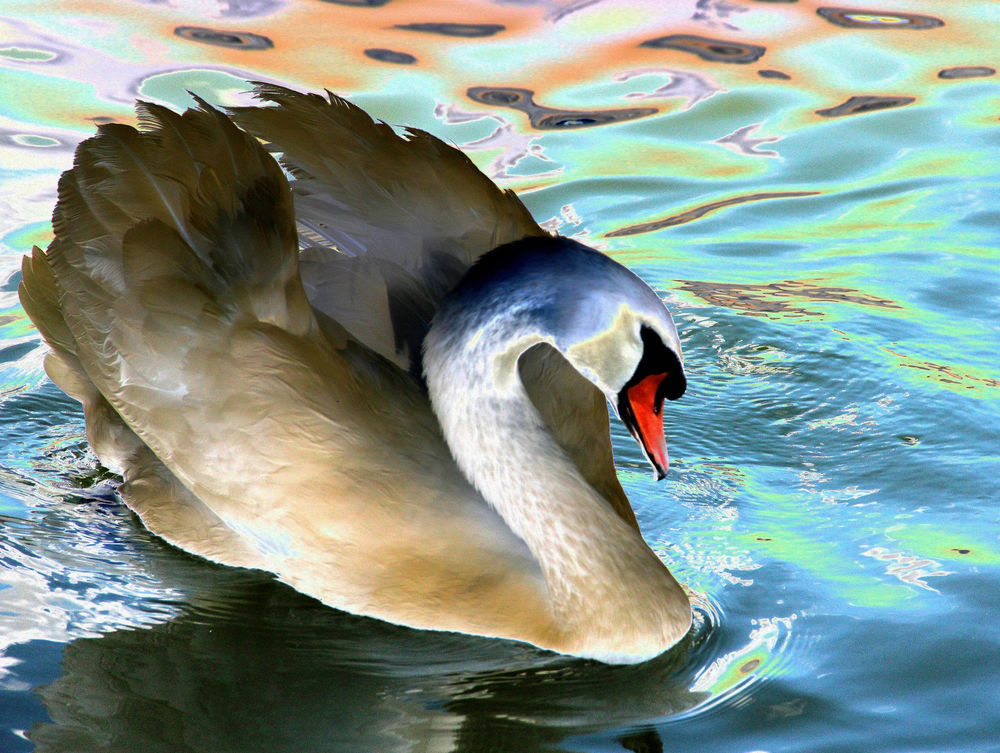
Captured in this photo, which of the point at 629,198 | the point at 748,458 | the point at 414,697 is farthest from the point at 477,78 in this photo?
the point at 414,697

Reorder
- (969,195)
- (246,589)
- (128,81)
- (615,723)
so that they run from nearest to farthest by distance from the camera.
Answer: (615,723), (246,589), (969,195), (128,81)

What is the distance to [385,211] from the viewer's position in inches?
171

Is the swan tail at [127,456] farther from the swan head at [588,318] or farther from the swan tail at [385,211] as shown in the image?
the swan head at [588,318]

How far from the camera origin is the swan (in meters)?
3.89

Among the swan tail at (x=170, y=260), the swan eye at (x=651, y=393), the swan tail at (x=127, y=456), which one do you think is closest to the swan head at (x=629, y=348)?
the swan eye at (x=651, y=393)

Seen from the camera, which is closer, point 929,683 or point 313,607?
point 929,683

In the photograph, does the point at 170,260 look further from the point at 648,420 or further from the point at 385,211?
the point at 648,420

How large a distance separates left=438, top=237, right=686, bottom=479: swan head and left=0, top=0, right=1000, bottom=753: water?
2.44 feet

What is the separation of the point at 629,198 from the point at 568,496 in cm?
403

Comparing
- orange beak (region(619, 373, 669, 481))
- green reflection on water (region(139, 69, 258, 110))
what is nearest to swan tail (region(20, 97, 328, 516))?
orange beak (region(619, 373, 669, 481))

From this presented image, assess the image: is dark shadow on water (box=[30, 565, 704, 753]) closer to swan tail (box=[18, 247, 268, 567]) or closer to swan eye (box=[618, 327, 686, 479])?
swan tail (box=[18, 247, 268, 567])

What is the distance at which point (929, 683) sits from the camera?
3.83m

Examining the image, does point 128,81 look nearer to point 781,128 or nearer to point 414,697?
point 781,128

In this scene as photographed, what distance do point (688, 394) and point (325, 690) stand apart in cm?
237
